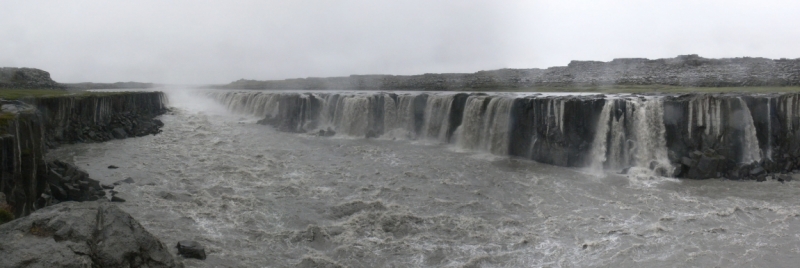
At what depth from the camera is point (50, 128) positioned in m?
30.0

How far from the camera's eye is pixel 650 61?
202 ft

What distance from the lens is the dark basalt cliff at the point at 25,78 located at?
50441 millimetres

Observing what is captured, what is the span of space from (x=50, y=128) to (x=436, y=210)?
79.4 feet

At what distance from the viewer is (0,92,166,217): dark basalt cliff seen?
46.8 feet

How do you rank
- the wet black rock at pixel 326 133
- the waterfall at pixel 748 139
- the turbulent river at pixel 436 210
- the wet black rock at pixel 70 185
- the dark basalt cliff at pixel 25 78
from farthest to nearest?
the dark basalt cliff at pixel 25 78 → the wet black rock at pixel 326 133 → the waterfall at pixel 748 139 → the wet black rock at pixel 70 185 → the turbulent river at pixel 436 210

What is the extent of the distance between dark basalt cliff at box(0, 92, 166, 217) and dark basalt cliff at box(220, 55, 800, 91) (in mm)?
40719

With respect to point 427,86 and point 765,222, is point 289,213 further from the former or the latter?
point 427,86

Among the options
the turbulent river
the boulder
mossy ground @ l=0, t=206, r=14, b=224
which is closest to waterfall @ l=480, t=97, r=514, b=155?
the turbulent river

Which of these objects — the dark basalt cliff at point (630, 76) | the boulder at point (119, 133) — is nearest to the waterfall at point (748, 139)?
the dark basalt cliff at point (630, 76)

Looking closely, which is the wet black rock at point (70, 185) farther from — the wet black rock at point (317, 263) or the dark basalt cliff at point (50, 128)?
the wet black rock at point (317, 263)

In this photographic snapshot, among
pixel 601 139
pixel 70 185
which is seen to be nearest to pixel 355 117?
pixel 601 139

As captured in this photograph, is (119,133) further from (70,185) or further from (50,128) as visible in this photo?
(70,185)

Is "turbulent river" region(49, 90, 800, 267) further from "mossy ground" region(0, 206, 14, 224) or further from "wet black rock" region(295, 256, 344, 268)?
"mossy ground" region(0, 206, 14, 224)

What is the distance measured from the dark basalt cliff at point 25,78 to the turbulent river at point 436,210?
95.8 ft
